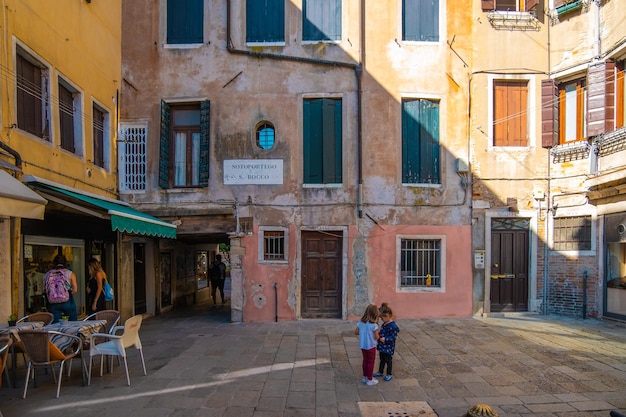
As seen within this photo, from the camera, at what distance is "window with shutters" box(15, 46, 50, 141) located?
6977 mm

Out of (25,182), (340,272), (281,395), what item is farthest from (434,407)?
(25,182)

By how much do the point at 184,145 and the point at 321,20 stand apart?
4777 millimetres

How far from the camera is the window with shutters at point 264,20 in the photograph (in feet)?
33.8

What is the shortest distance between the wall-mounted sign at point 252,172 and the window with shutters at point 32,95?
3.87 metres

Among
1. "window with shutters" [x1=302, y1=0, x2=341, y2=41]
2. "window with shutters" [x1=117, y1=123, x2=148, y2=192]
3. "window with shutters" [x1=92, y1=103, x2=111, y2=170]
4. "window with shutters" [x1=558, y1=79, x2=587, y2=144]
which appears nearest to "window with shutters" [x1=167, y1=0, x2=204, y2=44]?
"window with shutters" [x1=117, y1=123, x2=148, y2=192]

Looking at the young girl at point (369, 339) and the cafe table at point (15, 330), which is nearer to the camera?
the cafe table at point (15, 330)

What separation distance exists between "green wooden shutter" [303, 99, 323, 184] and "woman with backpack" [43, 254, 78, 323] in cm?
556

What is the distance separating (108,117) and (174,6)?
11.1 ft

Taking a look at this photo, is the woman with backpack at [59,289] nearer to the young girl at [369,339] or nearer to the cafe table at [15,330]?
the cafe table at [15,330]

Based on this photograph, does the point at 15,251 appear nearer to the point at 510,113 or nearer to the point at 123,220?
the point at 123,220

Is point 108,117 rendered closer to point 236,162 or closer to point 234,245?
point 236,162

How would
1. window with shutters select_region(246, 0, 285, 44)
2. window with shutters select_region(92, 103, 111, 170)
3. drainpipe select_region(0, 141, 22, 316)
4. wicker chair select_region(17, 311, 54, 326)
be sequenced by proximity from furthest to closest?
1. window with shutters select_region(246, 0, 285, 44)
2. window with shutters select_region(92, 103, 111, 170)
3. drainpipe select_region(0, 141, 22, 316)
4. wicker chair select_region(17, 311, 54, 326)

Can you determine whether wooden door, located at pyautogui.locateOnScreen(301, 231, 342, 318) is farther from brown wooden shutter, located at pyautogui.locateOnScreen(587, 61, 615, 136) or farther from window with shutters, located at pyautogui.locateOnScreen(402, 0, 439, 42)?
brown wooden shutter, located at pyautogui.locateOnScreen(587, 61, 615, 136)

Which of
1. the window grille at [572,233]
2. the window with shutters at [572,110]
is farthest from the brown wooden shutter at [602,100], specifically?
the window grille at [572,233]
